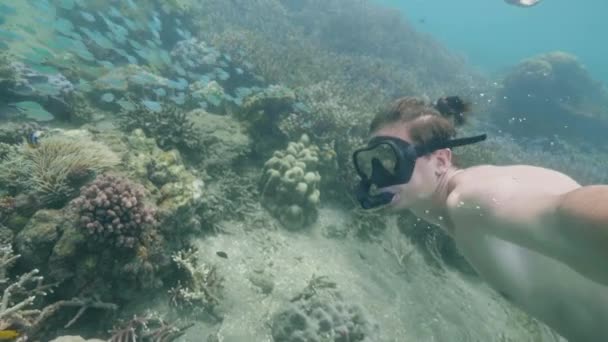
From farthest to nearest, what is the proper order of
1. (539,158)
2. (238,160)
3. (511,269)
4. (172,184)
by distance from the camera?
1. (539,158)
2. (238,160)
3. (172,184)
4. (511,269)

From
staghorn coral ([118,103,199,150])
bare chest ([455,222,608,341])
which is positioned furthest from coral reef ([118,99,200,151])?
bare chest ([455,222,608,341])

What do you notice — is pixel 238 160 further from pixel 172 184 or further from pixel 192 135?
pixel 172 184

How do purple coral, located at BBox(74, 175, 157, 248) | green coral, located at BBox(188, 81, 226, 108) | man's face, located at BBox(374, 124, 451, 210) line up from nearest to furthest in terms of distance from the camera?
1. man's face, located at BBox(374, 124, 451, 210)
2. purple coral, located at BBox(74, 175, 157, 248)
3. green coral, located at BBox(188, 81, 226, 108)

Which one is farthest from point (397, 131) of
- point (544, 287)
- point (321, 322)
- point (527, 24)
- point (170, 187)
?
point (527, 24)

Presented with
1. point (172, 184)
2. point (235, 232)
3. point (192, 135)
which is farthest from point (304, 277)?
point (192, 135)

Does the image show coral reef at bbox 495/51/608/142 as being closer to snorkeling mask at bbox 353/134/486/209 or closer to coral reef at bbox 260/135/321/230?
coral reef at bbox 260/135/321/230

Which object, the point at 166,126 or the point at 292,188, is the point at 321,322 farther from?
the point at 166,126

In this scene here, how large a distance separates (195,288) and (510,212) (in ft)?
12.7

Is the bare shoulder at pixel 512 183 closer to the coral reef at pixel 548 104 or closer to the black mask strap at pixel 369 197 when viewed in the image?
the black mask strap at pixel 369 197

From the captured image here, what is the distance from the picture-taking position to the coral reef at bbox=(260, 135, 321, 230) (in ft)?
22.4

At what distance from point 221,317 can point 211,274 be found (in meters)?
0.59

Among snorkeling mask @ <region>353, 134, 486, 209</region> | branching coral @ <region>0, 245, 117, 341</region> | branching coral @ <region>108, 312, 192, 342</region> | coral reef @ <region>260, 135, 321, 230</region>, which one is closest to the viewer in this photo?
snorkeling mask @ <region>353, 134, 486, 209</region>

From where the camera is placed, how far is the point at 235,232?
20.1 feet

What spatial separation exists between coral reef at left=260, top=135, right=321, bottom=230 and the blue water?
372 feet
